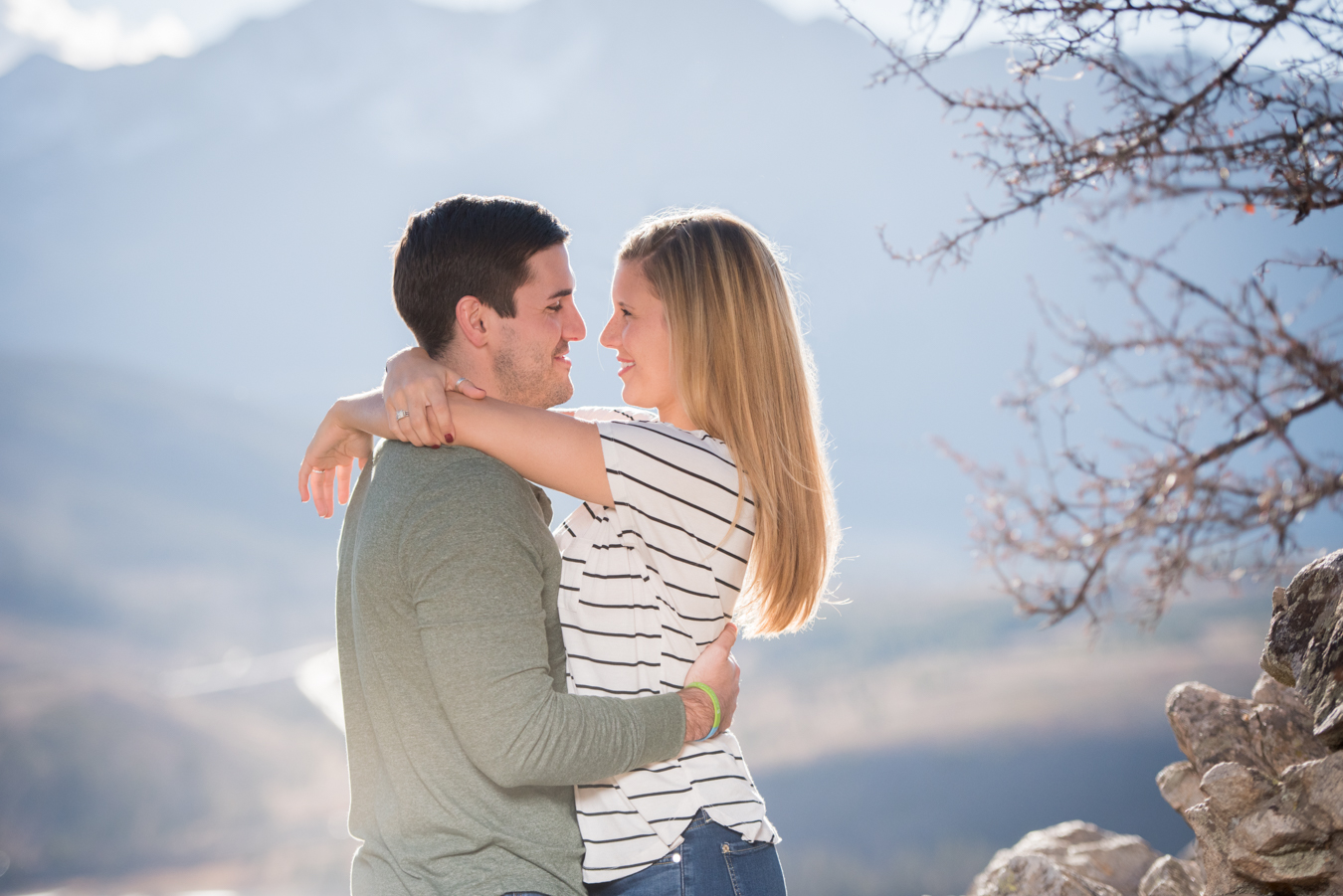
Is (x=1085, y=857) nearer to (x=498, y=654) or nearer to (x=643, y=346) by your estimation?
(x=643, y=346)

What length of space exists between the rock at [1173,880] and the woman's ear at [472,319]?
2.40 meters

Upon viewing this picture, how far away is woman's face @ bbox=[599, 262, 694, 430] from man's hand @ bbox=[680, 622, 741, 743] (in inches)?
16.4

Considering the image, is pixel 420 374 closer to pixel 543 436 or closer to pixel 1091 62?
pixel 543 436

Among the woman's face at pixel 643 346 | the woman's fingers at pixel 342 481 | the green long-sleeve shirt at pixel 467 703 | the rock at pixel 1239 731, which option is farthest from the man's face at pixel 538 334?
the rock at pixel 1239 731

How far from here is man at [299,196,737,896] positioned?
138 cm

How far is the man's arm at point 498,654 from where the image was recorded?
1.37 metres

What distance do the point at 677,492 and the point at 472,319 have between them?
0.54 m

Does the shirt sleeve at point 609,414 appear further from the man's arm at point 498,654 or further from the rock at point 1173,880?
the rock at point 1173,880

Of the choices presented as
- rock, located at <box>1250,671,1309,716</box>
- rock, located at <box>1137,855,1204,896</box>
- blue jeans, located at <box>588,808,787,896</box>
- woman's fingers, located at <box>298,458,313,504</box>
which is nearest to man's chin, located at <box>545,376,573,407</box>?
woman's fingers, located at <box>298,458,313,504</box>

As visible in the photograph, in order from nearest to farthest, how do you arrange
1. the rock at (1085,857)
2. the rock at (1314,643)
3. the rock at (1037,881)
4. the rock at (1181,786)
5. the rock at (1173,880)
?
the rock at (1314,643)
the rock at (1181,786)
the rock at (1173,880)
the rock at (1037,881)
the rock at (1085,857)

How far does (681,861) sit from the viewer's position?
1.50m

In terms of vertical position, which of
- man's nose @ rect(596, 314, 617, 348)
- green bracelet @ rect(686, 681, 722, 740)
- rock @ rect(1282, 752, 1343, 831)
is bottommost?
rock @ rect(1282, 752, 1343, 831)

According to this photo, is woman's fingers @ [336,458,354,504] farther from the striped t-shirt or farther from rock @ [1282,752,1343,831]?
rock @ [1282,752,1343,831]

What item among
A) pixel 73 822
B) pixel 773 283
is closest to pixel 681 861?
pixel 773 283
